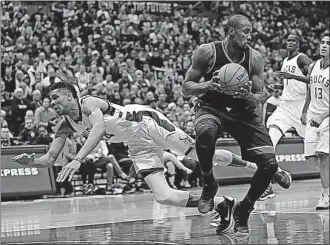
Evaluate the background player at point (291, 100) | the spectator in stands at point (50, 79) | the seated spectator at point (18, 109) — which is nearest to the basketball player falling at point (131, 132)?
the background player at point (291, 100)

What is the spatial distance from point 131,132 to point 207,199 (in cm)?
125

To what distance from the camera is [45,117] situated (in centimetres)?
1403

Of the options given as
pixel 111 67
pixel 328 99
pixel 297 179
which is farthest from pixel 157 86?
pixel 328 99

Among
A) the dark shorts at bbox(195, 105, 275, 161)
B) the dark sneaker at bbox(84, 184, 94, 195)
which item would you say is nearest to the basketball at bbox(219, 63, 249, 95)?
the dark shorts at bbox(195, 105, 275, 161)

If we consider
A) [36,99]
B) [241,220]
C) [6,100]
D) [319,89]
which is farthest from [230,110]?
[6,100]

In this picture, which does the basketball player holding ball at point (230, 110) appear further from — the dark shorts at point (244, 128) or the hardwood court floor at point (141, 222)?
the hardwood court floor at point (141, 222)

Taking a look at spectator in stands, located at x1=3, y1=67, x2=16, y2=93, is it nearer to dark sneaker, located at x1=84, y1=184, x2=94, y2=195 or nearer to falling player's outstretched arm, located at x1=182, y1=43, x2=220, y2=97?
dark sneaker, located at x1=84, y1=184, x2=94, y2=195

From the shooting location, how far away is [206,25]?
71.2ft

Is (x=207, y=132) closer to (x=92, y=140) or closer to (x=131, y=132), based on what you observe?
(x=92, y=140)

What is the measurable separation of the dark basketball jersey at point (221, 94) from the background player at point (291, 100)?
3838 millimetres

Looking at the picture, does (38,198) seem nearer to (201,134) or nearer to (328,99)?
(328,99)

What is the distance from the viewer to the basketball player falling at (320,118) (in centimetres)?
974

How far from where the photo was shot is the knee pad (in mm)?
6598

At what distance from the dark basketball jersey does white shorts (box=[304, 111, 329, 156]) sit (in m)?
3.32
